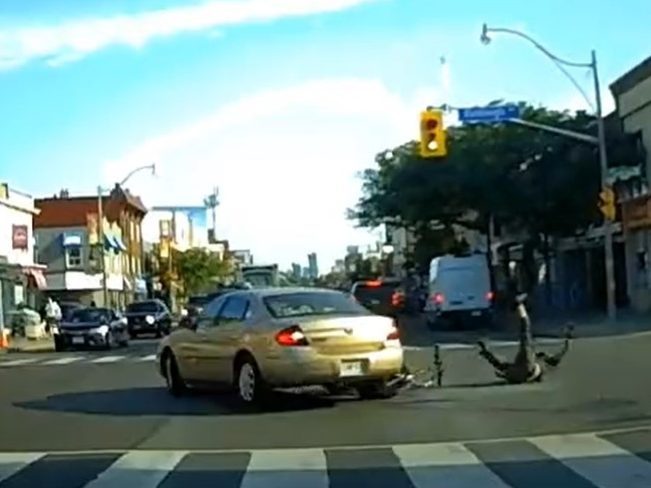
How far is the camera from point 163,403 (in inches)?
755

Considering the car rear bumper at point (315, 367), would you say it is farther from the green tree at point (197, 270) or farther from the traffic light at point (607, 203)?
the green tree at point (197, 270)

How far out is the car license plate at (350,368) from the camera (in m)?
17.2

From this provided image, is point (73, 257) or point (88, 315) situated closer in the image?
point (88, 315)

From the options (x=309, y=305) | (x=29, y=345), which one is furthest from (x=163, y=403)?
(x=29, y=345)

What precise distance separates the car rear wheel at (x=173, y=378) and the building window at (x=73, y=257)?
66.2 metres

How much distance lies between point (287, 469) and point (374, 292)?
1487 inches

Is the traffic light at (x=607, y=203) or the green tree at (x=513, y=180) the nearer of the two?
the traffic light at (x=607, y=203)

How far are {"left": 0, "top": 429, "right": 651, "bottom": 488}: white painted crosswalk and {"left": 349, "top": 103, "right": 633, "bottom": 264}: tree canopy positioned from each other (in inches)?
1491

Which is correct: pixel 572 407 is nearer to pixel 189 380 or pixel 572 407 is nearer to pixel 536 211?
pixel 189 380

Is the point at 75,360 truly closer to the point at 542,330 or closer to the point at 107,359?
the point at 107,359

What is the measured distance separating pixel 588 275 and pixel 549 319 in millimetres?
12508

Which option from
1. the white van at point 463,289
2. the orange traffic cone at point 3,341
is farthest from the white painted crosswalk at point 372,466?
the orange traffic cone at point 3,341

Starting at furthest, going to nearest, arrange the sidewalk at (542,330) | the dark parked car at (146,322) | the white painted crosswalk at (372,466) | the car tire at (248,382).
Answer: the dark parked car at (146,322), the sidewalk at (542,330), the car tire at (248,382), the white painted crosswalk at (372,466)

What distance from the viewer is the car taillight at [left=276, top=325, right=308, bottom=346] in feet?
56.6
